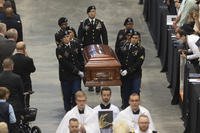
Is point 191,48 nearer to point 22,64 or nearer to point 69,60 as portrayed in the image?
point 69,60

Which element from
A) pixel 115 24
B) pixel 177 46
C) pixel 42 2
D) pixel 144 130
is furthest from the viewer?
pixel 42 2

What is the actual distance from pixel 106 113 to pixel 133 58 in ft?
Answer: 9.32

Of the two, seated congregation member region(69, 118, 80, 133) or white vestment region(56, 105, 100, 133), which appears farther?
white vestment region(56, 105, 100, 133)

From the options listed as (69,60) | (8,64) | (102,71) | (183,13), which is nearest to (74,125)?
(8,64)

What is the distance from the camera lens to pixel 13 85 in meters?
15.3

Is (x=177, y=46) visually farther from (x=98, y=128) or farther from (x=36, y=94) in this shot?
(x=98, y=128)

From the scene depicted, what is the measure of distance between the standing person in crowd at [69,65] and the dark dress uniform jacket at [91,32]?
1554 millimetres

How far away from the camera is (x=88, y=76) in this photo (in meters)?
17.2

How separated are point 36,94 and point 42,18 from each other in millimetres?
6993

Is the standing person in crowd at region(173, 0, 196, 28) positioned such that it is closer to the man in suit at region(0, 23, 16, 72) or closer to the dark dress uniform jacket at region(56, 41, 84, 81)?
the dark dress uniform jacket at region(56, 41, 84, 81)

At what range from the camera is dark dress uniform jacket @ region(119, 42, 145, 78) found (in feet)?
57.7

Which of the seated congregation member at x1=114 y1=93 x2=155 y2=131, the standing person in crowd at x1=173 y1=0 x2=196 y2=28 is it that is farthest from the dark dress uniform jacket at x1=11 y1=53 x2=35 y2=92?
the standing person in crowd at x1=173 y1=0 x2=196 y2=28

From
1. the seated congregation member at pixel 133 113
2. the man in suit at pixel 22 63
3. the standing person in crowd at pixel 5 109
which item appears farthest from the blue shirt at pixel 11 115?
the man in suit at pixel 22 63

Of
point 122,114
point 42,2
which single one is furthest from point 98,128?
point 42,2
